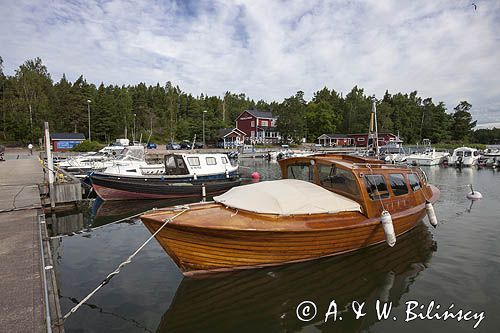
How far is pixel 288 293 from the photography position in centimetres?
707

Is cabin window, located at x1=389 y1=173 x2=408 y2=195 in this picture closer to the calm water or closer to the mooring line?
the calm water

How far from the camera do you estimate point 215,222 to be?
→ 6.93 meters

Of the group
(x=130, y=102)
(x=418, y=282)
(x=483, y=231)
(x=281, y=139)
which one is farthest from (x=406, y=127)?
(x=418, y=282)

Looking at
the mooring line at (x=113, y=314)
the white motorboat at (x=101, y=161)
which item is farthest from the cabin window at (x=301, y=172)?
the white motorboat at (x=101, y=161)

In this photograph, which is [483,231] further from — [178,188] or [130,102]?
[130,102]

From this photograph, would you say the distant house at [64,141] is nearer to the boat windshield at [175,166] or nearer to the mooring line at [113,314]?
the boat windshield at [175,166]

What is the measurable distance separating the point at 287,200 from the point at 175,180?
12.1 metres

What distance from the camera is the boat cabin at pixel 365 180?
8449 millimetres

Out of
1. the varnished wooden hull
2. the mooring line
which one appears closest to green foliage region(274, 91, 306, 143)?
the varnished wooden hull

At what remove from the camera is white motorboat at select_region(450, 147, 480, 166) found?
130ft

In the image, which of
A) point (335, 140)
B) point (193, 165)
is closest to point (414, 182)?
point (193, 165)

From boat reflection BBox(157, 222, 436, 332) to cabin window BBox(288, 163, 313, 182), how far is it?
2703mm

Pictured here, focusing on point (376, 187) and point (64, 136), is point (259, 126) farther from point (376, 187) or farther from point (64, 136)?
point (376, 187)

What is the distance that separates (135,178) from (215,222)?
41.1ft
